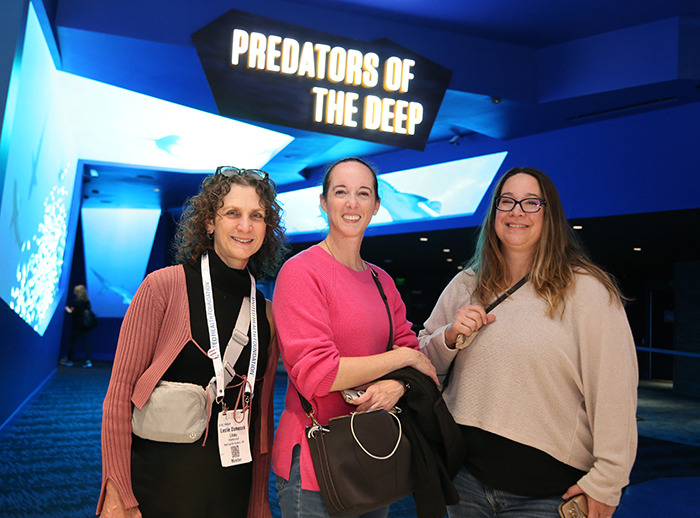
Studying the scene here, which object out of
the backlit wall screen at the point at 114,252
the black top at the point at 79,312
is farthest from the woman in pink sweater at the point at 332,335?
the backlit wall screen at the point at 114,252

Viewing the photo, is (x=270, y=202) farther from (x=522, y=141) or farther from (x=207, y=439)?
(x=522, y=141)

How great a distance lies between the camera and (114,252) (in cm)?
1342

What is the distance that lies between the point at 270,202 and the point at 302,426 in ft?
2.57

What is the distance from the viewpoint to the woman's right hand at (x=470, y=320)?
1.61 meters

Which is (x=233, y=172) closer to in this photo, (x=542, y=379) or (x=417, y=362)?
(x=417, y=362)

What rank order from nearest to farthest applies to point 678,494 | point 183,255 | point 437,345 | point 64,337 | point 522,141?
1. point 437,345
2. point 183,255
3. point 678,494
4. point 522,141
5. point 64,337

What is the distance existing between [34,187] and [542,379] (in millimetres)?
5505

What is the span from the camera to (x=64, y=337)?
43.1 feet

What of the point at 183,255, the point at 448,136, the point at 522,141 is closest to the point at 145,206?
the point at 448,136

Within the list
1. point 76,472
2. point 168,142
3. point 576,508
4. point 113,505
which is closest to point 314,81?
point 113,505

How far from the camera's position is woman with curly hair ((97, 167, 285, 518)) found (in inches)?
61.0

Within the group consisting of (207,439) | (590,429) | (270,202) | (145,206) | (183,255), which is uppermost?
(145,206)

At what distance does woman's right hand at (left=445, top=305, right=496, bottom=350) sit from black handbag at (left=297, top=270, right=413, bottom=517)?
1.20ft

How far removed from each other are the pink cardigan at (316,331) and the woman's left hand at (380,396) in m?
0.10
